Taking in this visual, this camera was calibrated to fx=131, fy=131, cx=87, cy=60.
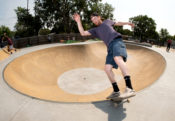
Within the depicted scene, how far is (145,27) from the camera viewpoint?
59.8 metres

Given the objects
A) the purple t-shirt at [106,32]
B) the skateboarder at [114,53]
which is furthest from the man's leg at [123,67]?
the purple t-shirt at [106,32]

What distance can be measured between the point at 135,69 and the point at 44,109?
928cm

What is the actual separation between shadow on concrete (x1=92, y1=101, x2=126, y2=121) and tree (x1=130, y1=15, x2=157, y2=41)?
60.5 meters

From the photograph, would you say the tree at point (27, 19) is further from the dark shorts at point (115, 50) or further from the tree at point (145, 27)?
→ the tree at point (145, 27)

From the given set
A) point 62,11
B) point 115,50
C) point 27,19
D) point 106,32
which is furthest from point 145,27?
point 115,50

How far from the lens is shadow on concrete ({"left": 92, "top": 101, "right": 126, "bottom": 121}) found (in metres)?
3.05

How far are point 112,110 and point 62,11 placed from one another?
3166cm

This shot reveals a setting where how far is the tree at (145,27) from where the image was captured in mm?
58000

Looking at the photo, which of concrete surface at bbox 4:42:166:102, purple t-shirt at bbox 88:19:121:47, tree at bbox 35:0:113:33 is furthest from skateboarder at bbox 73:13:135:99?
tree at bbox 35:0:113:33

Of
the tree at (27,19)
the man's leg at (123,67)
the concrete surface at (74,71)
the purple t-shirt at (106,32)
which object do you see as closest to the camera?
the man's leg at (123,67)

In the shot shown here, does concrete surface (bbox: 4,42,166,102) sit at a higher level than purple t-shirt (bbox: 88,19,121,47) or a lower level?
lower

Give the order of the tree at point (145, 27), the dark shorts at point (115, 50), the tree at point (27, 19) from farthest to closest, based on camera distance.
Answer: the tree at point (145, 27), the tree at point (27, 19), the dark shorts at point (115, 50)

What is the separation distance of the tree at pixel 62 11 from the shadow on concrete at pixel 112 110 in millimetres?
30884

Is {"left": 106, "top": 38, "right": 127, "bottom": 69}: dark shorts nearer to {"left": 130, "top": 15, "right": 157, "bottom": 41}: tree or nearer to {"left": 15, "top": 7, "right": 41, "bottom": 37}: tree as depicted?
{"left": 15, "top": 7, "right": 41, "bottom": 37}: tree
